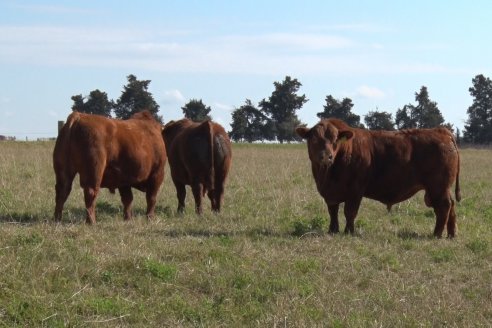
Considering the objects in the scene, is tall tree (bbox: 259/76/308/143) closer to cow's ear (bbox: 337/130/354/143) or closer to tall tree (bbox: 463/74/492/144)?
tall tree (bbox: 463/74/492/144)

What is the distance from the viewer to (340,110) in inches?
2510

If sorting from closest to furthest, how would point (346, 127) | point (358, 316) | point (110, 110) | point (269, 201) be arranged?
point (358, 316), point (346, 127), point (269, 201), point (110, 110)

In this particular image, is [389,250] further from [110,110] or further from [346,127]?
[110,110]

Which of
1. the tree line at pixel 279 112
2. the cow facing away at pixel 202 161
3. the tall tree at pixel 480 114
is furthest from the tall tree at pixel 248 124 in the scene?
the cow facing away at pixel 202 161

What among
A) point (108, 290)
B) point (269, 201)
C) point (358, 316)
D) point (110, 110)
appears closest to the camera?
point (358, 316)

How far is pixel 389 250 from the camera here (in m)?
8.94

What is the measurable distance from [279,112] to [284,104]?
83 centimetres

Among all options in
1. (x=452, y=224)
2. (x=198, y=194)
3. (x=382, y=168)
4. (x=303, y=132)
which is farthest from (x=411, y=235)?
(x=198, y=194)

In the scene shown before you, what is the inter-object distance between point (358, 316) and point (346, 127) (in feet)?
14.9

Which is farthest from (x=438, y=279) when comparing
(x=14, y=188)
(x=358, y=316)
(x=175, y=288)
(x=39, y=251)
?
(x=14, y=188)

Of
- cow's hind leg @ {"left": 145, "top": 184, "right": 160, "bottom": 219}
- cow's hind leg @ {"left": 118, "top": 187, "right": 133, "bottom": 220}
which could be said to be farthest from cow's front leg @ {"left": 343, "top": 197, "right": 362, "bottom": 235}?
cow's hind leg @ {"left": 118, "top": 187, "right": 133, "bottom": 220}

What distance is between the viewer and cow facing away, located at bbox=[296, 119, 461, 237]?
10188 millimetres

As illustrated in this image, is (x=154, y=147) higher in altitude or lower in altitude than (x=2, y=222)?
higher

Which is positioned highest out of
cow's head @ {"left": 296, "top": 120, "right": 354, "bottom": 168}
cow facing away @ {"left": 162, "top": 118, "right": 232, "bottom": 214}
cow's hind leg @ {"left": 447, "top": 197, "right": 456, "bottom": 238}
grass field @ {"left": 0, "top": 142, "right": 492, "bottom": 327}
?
cow's head @ {"left": 296, "top": 120, "right": 354, "bottom": 168}
